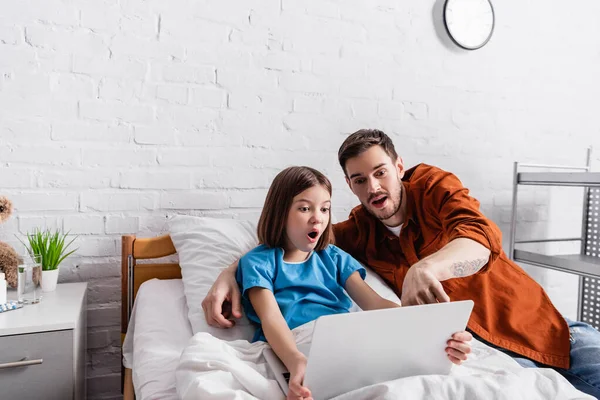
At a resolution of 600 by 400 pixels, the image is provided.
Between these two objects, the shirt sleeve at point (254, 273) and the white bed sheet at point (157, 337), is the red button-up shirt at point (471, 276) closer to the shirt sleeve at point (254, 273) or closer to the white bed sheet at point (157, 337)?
the shirt sleeve at point (254, 273)

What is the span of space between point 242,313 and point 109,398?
27.5 inches

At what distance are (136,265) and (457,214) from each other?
3.10 ft

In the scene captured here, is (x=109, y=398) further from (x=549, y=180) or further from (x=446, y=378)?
(x=549, y=180)

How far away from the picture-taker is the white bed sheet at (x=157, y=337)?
3.27 feet

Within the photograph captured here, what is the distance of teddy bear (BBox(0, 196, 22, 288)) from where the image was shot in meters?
1.35

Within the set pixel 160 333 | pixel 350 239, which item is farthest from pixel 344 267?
pixel 160 333

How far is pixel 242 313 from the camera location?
4.00ft

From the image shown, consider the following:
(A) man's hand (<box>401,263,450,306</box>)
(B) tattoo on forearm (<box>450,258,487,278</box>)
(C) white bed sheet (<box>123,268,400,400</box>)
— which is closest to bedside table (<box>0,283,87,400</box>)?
(C) white bed sheet (<box>123,268,400,400</box>)

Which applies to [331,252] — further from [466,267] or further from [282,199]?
[466,267]

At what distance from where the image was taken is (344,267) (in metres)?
1.35

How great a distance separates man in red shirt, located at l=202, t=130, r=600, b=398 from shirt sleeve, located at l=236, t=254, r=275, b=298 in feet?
0.10

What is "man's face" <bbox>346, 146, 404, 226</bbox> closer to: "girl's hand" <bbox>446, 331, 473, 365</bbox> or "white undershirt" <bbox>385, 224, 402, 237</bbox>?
"white undershirt" <bbox>385, 224, 402, 237</bbox>

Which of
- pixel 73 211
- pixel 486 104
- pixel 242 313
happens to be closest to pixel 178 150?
pixel 73 211

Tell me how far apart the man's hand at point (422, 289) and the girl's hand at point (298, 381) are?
25 centimetres
